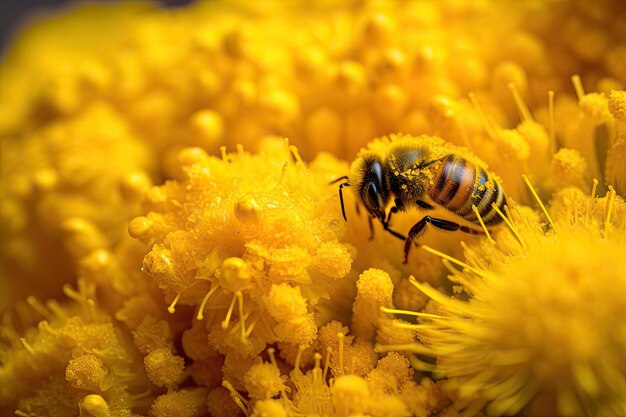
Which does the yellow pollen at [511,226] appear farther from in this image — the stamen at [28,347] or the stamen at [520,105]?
the stamen at [28,347]

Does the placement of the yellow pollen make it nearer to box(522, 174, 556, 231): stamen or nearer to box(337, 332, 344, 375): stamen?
box(522, 174, 556, 231): stamen

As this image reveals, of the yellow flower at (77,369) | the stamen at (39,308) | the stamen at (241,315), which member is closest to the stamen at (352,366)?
the stamen at (241,315)

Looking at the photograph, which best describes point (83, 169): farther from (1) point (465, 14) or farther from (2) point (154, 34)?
(1) point (465, 14)

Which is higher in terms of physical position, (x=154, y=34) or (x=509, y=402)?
(x=154, y=34)

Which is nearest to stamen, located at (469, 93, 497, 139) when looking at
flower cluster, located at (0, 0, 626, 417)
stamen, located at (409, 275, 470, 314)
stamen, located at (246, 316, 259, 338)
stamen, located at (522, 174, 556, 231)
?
flower cluster, located at (0, 0, 626, 417)

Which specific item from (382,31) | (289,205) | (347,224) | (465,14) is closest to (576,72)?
(465,14)

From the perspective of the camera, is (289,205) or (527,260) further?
(289,205)

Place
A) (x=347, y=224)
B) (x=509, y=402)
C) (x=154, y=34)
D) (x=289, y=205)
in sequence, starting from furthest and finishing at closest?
(x=154, y=34)
(x=347, y=224)
(x=289, y=205)
(x=509, y=402)

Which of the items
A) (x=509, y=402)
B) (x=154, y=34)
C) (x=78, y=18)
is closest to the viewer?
(x=509, y=402)
